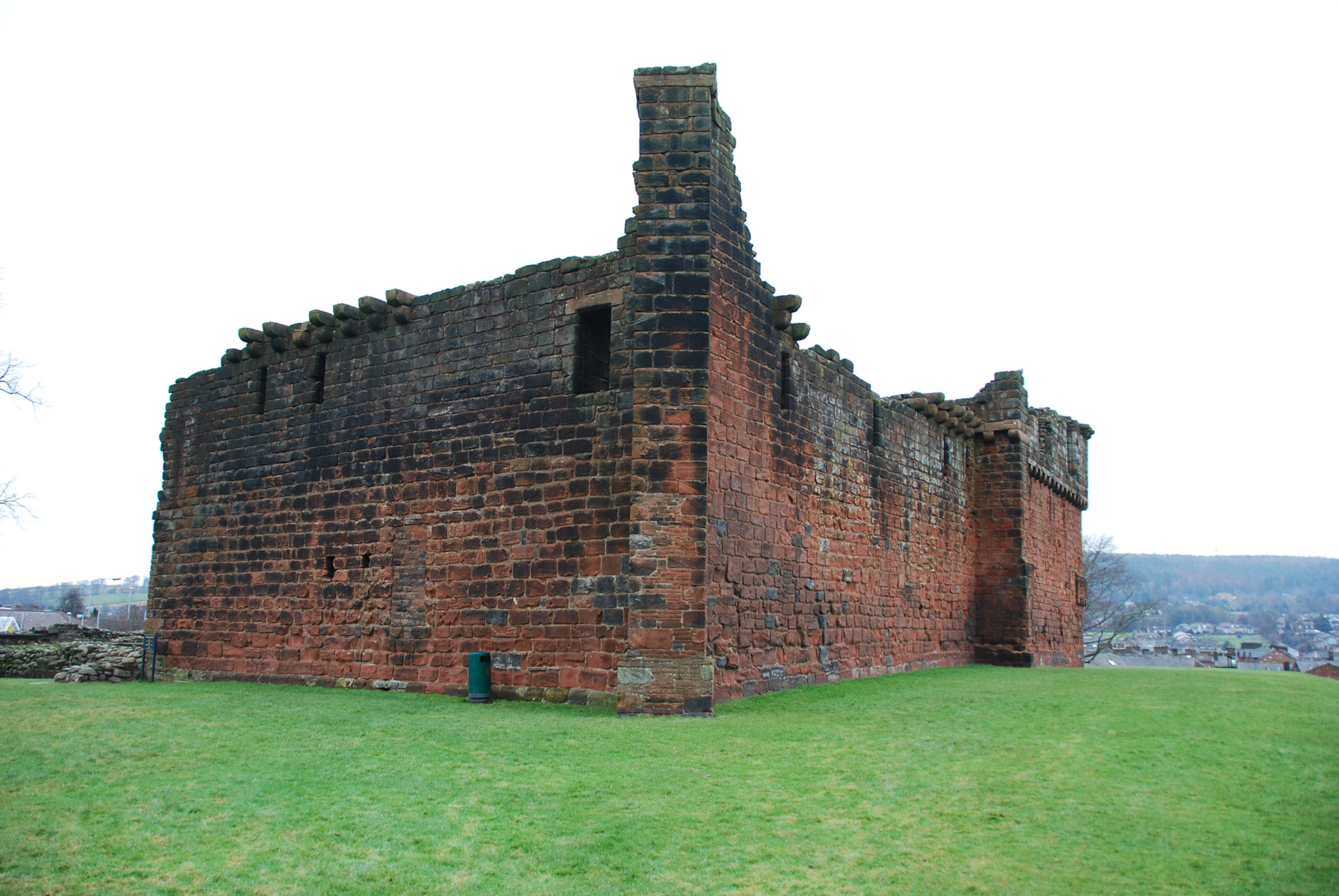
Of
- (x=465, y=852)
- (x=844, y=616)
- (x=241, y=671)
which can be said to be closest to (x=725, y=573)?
(x=844, y=616)

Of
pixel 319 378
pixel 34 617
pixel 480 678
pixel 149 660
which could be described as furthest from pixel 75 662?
pixel 34 617

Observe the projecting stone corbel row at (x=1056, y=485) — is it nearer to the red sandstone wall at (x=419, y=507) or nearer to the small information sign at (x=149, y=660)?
the red sandstone wall at (x=419, y=507)

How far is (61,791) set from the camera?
6016 mm

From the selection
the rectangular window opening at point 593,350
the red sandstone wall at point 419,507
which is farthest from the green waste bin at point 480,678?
the rectangular window opening at point 593,350

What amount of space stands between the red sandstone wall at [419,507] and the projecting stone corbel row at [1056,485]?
40.8 feet

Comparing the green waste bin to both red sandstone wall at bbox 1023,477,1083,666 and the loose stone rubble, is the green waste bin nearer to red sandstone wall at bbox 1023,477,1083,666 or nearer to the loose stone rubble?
the loose stone rubble

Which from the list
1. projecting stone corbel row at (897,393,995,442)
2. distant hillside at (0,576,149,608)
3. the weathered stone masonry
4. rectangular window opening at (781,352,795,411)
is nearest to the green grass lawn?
the weathered stone masonry

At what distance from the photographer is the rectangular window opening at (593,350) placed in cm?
1159

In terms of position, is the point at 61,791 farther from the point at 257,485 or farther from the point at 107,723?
the point at 257,485

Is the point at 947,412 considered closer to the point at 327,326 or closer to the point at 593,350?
the point at 593,350

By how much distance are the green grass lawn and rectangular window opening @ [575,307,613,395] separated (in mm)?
4106

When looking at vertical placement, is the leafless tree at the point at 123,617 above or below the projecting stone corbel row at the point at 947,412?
below

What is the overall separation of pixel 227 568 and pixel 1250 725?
14.1 meters

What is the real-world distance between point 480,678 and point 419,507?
9.08 feet
